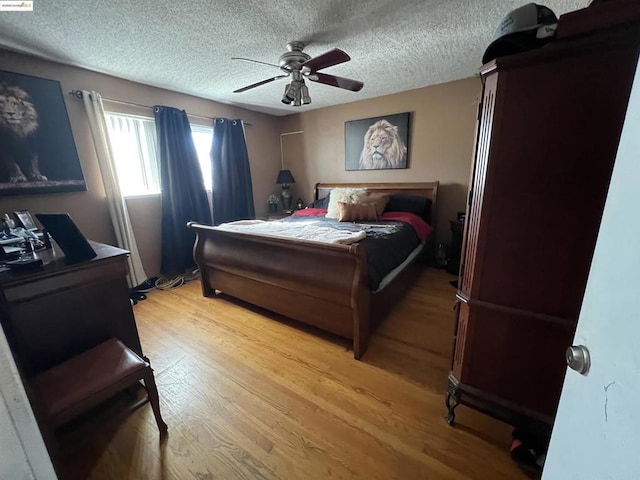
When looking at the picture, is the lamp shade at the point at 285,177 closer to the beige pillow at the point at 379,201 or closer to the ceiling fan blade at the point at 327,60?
the beige pillow at the point at 379,201

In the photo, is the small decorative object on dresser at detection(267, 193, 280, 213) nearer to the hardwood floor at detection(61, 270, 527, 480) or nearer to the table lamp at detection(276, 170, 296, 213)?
the table lamp at detection(276, 170, 296, 213)

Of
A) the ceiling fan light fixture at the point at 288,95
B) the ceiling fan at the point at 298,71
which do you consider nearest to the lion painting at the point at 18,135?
the ceiling fan at the point at 298,71

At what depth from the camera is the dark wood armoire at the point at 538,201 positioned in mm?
814

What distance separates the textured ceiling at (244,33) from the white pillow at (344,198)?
1348mm

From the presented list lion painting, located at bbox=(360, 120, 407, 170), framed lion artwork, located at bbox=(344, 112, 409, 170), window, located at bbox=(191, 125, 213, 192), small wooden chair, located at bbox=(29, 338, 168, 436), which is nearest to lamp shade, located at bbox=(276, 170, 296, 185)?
framed lion artwork, located at bbox=(344, 112, 409, 170)

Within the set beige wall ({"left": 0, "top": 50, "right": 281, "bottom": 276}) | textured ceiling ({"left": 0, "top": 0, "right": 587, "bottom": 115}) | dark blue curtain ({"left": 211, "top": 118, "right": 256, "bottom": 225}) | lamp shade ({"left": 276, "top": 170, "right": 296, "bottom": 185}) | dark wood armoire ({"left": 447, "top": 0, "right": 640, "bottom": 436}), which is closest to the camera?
dark wood armoire ({"left": 447, "top": 0, "right": 640, "bottom": 436})

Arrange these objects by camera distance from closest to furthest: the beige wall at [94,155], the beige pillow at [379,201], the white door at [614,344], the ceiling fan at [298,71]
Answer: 1. the white door at [614,344]
2. the ceiling fan at [298,71]
3. the beige wall at [94,155]
4. the beige pillow at [379,201]

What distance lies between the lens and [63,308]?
1323 mm

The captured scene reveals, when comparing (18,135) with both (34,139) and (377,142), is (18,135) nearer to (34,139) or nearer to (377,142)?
(34,139)

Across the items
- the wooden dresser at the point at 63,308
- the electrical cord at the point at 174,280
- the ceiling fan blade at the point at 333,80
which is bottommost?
the electrical cord at the point at 174,280

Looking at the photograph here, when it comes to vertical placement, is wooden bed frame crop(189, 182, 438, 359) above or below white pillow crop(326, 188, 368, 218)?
below

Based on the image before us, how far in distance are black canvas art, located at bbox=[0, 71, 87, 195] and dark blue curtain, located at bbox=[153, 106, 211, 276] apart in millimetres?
817

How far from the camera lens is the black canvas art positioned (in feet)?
7.02

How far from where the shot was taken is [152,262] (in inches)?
128
